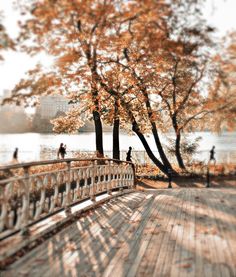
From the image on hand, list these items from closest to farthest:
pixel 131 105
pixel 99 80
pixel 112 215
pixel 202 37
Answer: pixel 112 215, pixel 202 37, pixel 99 80, pixel 131 105

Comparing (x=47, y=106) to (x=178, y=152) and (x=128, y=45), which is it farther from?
(x=178, y=152)

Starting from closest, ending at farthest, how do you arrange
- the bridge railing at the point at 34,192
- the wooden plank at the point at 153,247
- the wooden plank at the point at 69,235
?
1. the wooden plank at the point at 153,247
2. the wooden plank at the point at 69,235
3. the bridge railing at the point at 34,192

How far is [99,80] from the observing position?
16.4 m

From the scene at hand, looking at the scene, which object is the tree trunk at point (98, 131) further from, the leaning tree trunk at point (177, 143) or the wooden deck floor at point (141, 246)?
the wooden deck floor at point (141, 246)

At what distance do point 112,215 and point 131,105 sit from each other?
13.0 m

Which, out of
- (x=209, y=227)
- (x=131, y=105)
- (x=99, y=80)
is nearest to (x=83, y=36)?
(x=99, y=80)

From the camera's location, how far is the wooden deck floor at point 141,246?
4.21 meters

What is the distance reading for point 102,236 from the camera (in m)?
5.75

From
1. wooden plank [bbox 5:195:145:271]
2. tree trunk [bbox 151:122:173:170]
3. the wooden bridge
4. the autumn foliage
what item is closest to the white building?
the autumn foliage

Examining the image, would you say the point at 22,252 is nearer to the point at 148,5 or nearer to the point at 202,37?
the point at 148,5

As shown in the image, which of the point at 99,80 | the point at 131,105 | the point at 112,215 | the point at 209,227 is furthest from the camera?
the point at 131,105

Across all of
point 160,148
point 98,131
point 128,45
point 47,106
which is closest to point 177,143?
point 160,148

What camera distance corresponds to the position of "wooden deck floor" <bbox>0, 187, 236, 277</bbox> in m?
4.21

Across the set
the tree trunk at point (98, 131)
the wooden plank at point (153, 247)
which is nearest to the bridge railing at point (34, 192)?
the wooden plank at point (153, 247)
